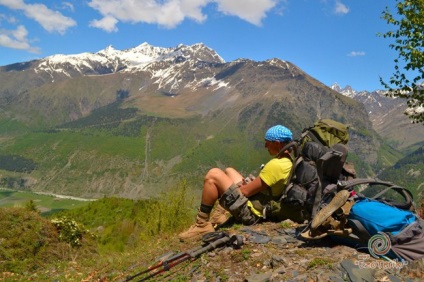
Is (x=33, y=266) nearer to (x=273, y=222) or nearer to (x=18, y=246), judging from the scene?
(x=18, y=246)

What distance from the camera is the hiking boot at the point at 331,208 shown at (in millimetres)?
7223

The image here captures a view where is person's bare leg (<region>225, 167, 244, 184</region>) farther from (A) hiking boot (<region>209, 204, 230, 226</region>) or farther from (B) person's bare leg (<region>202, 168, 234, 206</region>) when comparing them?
(A) hiking boot (<region>209, 204, 230, 226</region>)

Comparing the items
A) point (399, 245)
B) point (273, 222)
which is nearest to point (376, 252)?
point (399, 245)

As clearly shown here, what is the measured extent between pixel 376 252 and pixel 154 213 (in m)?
15.0

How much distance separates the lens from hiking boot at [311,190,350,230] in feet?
23.7

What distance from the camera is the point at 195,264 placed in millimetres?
7820

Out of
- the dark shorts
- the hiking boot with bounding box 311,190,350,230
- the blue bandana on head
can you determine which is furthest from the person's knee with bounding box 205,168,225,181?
the hiking boot with bounding box 311,190,350,230

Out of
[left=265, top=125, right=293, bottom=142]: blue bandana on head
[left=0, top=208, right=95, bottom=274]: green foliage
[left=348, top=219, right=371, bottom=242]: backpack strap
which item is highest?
[left=265, top=125, right=293, bottom=142]: blue bandana on head

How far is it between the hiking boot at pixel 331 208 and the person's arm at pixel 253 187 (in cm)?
205

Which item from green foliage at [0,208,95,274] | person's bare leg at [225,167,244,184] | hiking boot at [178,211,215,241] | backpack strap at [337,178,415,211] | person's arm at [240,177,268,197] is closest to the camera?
backpack strap at [337,178,415,211]
